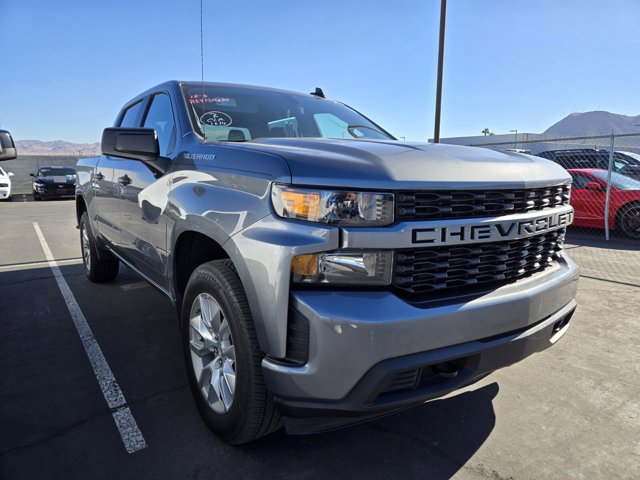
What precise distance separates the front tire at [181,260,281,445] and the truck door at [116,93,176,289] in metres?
0.63

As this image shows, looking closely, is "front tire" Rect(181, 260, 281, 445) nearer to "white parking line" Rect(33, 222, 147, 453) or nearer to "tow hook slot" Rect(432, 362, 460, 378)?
"white parking line" Rect(33, 222, 147, 453)

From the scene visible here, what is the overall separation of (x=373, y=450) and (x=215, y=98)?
2369 mm

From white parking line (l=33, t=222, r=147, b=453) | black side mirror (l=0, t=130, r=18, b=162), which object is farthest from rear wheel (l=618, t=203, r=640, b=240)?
black side mirror (l=0, t=130, r=18, b=162)

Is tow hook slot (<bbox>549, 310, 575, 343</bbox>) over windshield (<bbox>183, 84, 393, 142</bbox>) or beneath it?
beneath

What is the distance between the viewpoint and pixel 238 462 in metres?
2.11

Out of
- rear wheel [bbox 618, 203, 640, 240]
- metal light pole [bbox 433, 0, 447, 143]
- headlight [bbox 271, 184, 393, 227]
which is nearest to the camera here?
headlight [bbox 271, 184, 393, 227]

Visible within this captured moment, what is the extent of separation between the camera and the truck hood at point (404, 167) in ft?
5.75

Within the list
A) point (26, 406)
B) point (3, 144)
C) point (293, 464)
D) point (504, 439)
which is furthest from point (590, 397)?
point (3, 144)

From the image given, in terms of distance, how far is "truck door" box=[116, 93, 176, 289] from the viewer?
2.81 meters

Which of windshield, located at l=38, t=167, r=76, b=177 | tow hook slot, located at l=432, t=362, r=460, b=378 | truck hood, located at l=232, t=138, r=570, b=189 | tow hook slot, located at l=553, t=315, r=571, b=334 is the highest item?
truck hood, located at l=232, t=138, r=570, b=189

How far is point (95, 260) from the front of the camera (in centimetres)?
510

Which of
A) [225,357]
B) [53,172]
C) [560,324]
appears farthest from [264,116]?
[53,172]

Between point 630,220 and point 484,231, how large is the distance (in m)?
8.04

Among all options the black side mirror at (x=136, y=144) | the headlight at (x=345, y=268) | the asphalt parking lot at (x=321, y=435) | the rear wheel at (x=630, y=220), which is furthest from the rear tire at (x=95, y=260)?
the rear wheel at (x=630, y=220)
